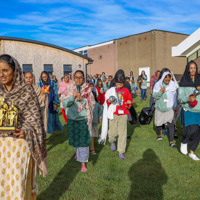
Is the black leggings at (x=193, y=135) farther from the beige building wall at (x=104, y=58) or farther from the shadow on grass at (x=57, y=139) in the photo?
the beige building wall at (x=104, y=58)

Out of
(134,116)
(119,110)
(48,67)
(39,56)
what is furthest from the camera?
(48,67)

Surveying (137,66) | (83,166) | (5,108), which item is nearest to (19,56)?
(83,166)

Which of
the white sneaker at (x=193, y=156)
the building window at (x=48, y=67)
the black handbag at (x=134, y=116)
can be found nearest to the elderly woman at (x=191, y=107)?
the white sneaker at (x=193, y=156)

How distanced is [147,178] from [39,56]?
694 inches

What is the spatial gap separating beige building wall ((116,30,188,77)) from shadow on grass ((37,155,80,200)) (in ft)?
107

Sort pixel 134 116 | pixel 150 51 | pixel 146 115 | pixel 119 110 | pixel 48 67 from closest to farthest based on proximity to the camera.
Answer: pixel 119 110 < pixel 146 115 < pixel 134 116 < pixel 48 67 < pixel 150 51

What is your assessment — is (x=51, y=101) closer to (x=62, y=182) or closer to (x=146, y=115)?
(x=146, y=115)

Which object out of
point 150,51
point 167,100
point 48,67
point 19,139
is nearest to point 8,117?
point 19,139

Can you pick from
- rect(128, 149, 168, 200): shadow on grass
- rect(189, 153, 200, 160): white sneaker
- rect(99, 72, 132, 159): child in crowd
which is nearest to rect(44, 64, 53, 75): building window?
rect(99, 72, 132, 159): child in crowd

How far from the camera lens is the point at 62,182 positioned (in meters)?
4.05

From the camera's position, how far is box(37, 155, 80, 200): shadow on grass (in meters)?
3.62

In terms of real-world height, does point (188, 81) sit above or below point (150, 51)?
below

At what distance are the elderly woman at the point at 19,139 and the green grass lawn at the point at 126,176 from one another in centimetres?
148

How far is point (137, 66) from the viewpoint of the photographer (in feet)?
124
